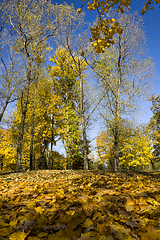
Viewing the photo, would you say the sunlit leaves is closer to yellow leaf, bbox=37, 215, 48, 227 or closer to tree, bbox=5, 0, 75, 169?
yellow leaf, bbox=37, 215, 48, 227

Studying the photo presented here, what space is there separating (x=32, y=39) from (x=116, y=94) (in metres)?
6.65

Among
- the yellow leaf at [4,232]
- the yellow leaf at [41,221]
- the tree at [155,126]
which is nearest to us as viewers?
the yellow leaf at [4,232]

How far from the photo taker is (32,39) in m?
8.74

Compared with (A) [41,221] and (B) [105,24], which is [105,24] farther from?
(A) [41,221]

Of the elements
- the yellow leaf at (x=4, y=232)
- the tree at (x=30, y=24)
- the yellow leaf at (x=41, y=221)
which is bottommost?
the yellow leaf at (x=41, y=221)

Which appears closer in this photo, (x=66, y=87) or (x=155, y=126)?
(x=66, y=87)

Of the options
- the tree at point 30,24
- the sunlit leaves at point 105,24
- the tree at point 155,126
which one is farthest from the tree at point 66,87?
the tree at point 155,126

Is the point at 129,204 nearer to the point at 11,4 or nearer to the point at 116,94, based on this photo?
the point at 116,94

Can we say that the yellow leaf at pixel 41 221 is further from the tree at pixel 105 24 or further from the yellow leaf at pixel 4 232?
the tree at pixel 105 24

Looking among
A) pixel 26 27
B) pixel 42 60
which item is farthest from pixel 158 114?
pixel 26 27

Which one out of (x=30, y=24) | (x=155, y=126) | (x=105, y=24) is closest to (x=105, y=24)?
(x=105, y=24)

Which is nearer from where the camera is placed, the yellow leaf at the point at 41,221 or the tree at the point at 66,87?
the yellow leaf at the point at 41,221

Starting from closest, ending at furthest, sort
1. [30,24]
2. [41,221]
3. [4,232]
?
[4,232], [41,221], [30,24]

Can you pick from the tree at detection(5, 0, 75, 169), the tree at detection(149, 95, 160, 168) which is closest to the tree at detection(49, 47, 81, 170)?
the tree at detection(5, 0, 75, 169)
